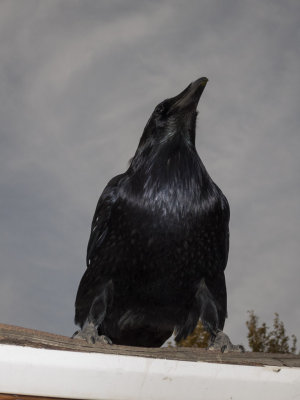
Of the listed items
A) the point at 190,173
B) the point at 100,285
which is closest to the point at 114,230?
the point at 100,285

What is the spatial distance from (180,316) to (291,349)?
6217mm

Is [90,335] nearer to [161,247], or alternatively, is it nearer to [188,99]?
[161,247]

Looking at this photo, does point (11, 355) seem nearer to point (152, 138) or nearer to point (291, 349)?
point (152, 138)

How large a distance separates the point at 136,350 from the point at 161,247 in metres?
1.68

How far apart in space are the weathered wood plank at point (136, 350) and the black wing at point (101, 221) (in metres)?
2.00

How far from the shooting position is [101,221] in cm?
469

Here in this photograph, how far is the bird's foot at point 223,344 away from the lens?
3.64 meters

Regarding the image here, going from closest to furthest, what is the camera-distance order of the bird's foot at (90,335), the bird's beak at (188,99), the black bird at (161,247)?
the bird's foot at (90,335) → the black bird at (161,247) → the bird's beak at (188,99)

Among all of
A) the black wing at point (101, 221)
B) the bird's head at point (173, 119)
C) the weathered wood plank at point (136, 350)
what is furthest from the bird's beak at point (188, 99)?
the weathered wood plank at point (136, 350)

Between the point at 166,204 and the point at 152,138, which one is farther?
the point at 152,138

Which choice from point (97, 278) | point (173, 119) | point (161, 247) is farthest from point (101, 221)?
point (173, 119)

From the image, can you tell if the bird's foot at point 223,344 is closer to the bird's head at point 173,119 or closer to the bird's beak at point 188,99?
the bird's head at point 173,119

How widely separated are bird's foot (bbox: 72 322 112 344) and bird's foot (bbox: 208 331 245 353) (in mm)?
693

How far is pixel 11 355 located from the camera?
2189 mm
